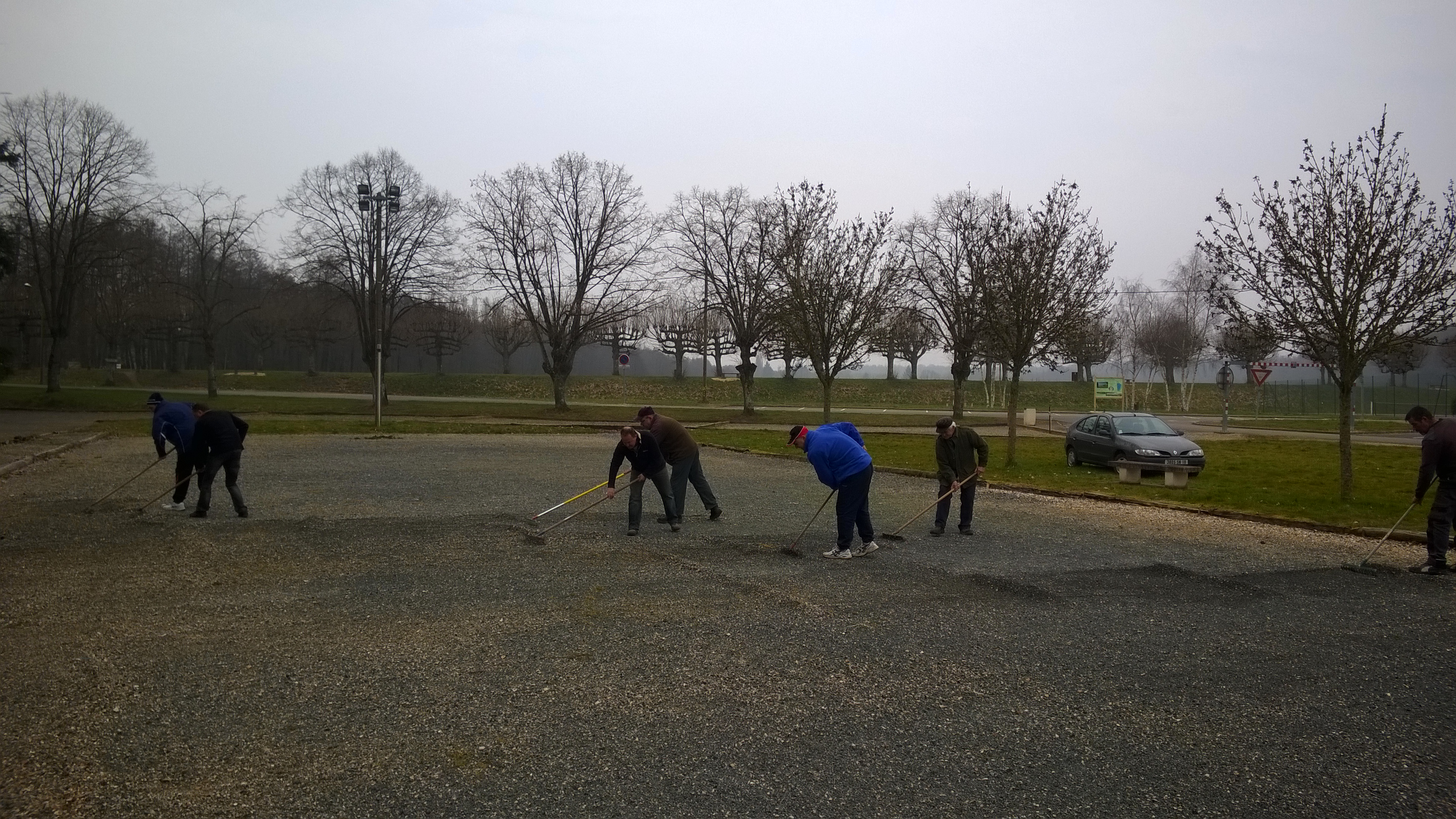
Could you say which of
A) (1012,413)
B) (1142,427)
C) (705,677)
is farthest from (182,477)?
(1142,427)

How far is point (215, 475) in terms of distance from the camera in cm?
1214

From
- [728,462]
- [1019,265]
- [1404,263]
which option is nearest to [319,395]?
[728,462]

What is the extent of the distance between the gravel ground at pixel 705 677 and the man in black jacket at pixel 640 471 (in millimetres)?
535

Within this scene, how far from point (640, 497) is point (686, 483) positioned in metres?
0.91

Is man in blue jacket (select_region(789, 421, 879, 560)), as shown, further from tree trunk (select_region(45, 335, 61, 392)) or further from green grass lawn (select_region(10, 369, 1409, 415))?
green grass lawn (select_region(10, 369, 1409, 415))

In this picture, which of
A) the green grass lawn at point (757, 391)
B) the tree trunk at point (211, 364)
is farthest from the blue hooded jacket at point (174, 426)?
the green grass lawn at point (757, 391)

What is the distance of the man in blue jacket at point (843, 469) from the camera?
31.4ft

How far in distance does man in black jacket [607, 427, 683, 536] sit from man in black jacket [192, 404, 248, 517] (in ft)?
16.2

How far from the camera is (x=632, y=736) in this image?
15.3ft

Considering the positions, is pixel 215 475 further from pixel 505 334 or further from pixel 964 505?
pixel 505 334

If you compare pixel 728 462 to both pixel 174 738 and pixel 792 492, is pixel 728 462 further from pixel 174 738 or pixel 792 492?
pixel 174 738

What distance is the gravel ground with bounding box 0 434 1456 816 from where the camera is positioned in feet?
13.5

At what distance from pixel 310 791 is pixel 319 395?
48.4 meters

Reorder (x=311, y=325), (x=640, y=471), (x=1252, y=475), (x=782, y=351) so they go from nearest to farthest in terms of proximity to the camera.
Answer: (x=640, y=471) → (x=1252, y=475) → (x=782, y=351) → (x=311, y=325)
